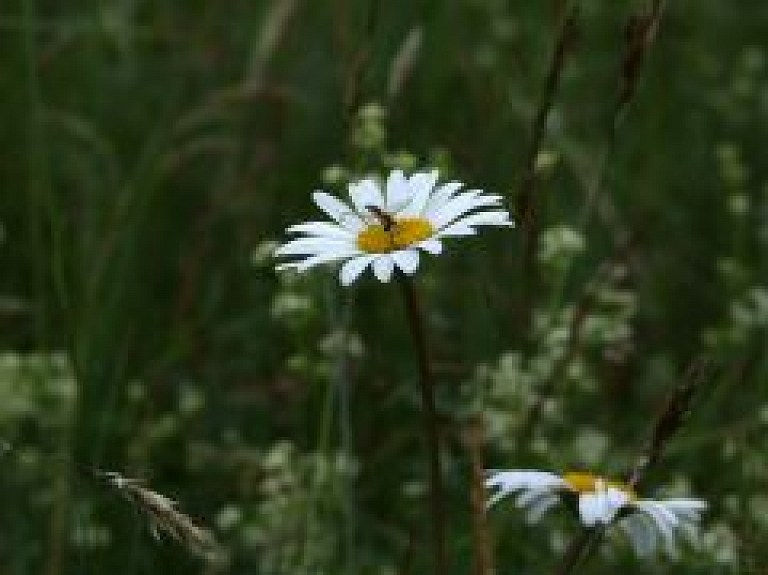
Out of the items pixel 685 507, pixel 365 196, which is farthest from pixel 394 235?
pixel 685 507

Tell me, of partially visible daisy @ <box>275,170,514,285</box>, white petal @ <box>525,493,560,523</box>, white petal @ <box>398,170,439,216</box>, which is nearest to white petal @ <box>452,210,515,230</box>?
partially visible daisy @ <box>275,170,514,285</box>

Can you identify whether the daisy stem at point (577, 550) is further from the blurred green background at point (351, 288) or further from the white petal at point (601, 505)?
the blurred green background at point (351, 288)

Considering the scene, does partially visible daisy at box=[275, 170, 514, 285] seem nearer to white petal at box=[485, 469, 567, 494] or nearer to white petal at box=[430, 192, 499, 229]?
white petal at box=[430, 192, 499, 229]

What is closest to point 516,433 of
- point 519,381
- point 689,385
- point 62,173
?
point 519,381

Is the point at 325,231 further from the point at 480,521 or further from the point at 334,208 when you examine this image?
the point at 480,521

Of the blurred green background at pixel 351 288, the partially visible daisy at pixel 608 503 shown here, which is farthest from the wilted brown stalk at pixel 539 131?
the partially visible daisy at pixel 608 503

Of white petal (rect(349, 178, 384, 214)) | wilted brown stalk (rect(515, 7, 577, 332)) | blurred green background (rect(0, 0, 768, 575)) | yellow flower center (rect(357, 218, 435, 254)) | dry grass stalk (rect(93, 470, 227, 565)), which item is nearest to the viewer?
dry grass stalk (rect(93, 470, 227, 565))

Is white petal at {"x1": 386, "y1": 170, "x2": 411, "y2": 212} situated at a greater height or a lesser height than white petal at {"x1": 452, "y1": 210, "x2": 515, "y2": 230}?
greater
